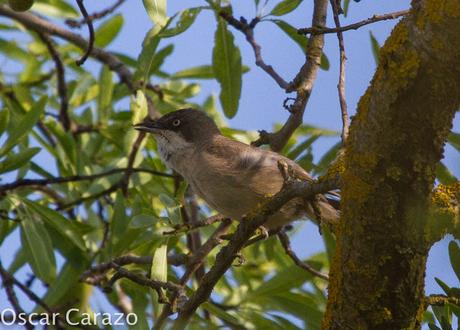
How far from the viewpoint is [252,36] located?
634cm

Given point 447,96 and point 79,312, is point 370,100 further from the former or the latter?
point 79,312

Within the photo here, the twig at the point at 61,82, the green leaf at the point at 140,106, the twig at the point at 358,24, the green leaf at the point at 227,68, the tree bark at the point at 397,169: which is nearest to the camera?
the tree bark at the point at 397,169

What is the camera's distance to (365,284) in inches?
140

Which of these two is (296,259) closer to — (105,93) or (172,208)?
(172,208)

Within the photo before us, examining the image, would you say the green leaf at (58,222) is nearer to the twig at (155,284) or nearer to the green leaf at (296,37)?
the twig at (155,284)

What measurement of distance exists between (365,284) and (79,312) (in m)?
3.44

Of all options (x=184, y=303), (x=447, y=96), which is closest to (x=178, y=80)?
(x=184, y=303)

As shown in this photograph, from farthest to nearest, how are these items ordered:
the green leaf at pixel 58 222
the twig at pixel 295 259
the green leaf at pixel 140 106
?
the green leaf at pixel 58 222 < the green leaf at pixel 140 106 < the twig at pixel 295 259

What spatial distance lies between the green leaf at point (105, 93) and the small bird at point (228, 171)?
909 millimetres

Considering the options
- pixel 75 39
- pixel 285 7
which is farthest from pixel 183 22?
pixel 75 39

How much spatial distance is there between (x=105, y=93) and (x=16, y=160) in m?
1.79

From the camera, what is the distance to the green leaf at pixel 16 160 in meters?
6.18

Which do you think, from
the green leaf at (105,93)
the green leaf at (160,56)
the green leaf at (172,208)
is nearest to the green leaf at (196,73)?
the green leaf at (160,56)

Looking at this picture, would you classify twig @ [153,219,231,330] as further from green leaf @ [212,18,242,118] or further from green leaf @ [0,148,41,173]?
green leaf @ [0,148,41,173]
